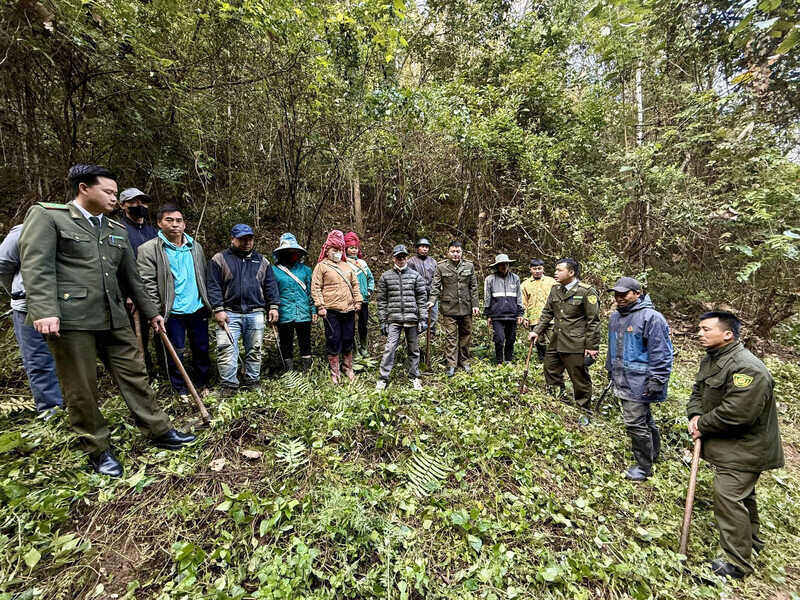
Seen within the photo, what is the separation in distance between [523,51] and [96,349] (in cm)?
1234

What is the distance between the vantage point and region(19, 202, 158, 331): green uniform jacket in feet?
8.07

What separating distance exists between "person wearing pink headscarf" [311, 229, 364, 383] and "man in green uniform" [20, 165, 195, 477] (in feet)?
7.68

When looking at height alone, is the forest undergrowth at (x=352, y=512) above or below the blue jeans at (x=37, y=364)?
below

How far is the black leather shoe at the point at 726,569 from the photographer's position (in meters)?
2.77

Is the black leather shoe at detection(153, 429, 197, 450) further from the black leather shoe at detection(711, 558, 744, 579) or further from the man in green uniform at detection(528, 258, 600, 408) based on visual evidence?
the man in green uniform at detection(528, 258, 600, 408)

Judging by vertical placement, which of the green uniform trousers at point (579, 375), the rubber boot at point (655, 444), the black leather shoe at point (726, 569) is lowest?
the black leather shoe at point (726, 569)

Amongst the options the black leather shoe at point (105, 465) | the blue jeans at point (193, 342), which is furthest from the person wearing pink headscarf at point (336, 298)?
the black leather shoe at point (105, 465)

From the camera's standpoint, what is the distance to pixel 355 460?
3.42 metres

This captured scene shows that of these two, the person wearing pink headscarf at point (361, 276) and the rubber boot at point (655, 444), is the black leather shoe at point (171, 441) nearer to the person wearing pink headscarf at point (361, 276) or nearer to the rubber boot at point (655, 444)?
the person wearing pink headscarf at point (361, 276)

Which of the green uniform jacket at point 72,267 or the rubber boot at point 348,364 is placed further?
the rubber boot at point 348,364

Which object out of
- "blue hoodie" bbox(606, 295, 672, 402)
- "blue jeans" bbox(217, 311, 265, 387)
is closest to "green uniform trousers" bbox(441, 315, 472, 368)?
"blue hoodie" bbox(606, 295, 672, 402)

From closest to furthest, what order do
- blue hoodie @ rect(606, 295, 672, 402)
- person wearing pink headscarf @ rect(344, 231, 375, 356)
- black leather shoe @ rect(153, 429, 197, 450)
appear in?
1. black leather shoe @ rect(153, 429, 197, 450)
2. blue hoodie @ rect(606, 295, 672, 402)
3. person wearing pink headscarf @ rect(344, 231, 375, 356)

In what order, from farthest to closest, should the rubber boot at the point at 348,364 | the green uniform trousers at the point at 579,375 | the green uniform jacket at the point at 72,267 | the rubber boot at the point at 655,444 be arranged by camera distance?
1. the rubber boot at the point at 348,364
2. the green uniform trousers at the point at 579,375
3. the rubber boot at the point at 655,444
4. the green uniform jacket at the point at 72,267

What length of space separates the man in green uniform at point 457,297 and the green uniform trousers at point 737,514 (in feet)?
11.7
